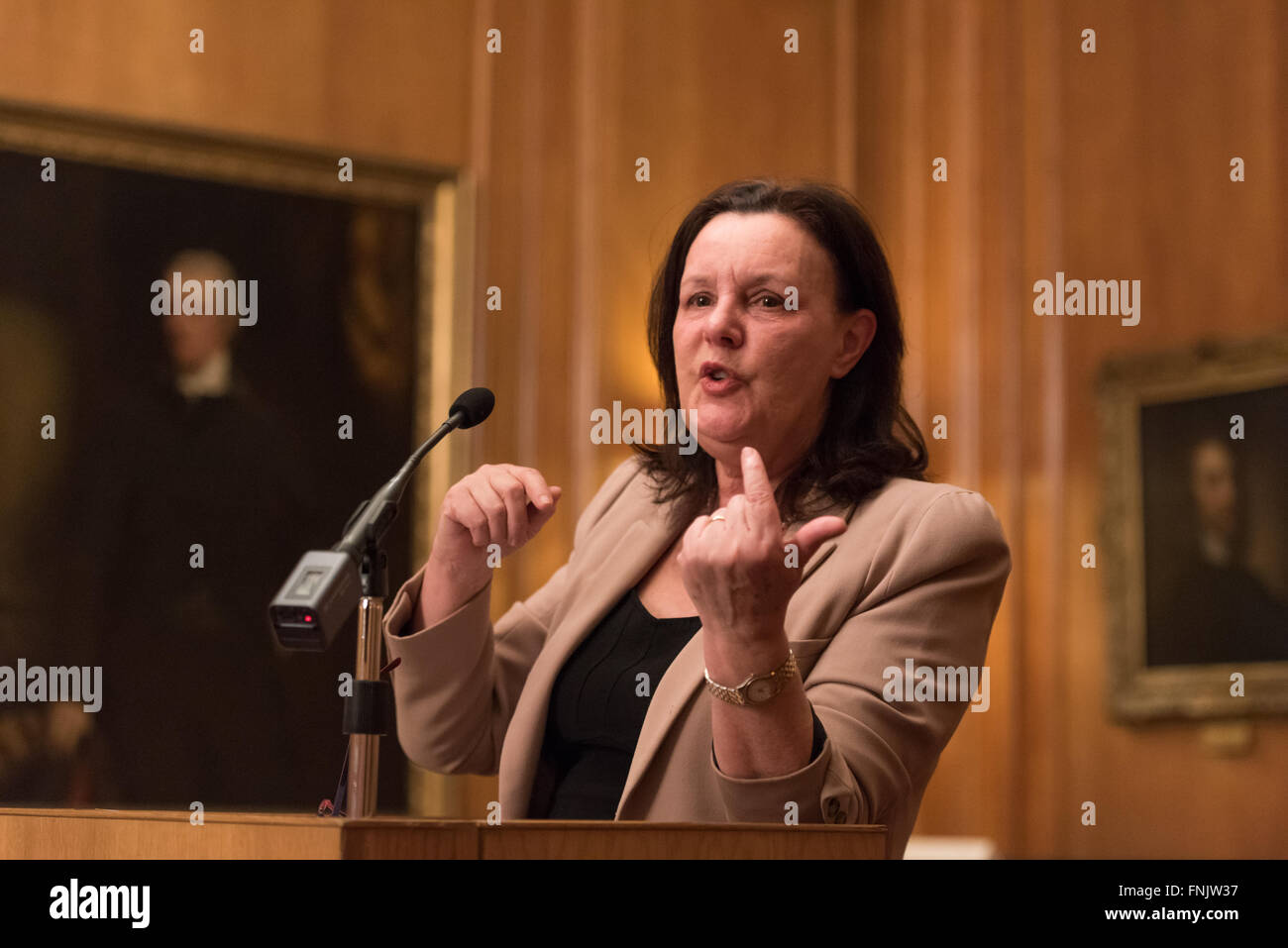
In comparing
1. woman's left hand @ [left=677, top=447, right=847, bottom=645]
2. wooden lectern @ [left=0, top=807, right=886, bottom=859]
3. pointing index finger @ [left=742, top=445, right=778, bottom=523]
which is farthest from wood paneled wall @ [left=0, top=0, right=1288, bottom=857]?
wooden lectern @ [left=0, top=807, right=886, bottom=859]

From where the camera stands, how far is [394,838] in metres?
1.50

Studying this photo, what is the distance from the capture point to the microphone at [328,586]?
1.67 metres

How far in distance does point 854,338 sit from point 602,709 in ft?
2.71

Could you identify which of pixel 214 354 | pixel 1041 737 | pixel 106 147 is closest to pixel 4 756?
pixel 214 354

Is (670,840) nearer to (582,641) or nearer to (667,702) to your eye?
(667,702)

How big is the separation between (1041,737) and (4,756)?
421 centimetres

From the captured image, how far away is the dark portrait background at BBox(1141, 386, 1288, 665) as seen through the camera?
5734mm

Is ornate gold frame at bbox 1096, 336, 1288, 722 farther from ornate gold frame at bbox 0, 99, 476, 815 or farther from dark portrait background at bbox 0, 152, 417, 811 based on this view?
dark portrait background at bbox 0, 152, 417, 811

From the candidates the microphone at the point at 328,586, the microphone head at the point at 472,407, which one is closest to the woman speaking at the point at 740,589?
the microphone head at the point at 472,407

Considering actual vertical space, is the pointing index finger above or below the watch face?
above

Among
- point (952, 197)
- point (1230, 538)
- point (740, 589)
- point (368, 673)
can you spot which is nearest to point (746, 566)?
point (740, 589)

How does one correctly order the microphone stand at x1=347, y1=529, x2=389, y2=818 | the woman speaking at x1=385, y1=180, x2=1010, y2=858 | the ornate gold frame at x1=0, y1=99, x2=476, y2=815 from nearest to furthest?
the microphone stand at x1=347, y1=529, x2=389, y2=818, the woman speaking at x1=385, y1=180, x2=1010, y2=858, the ornate gold frame at x1=0, y1=99, x2=476, y2=815

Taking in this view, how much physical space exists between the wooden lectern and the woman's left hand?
0.30 metres
